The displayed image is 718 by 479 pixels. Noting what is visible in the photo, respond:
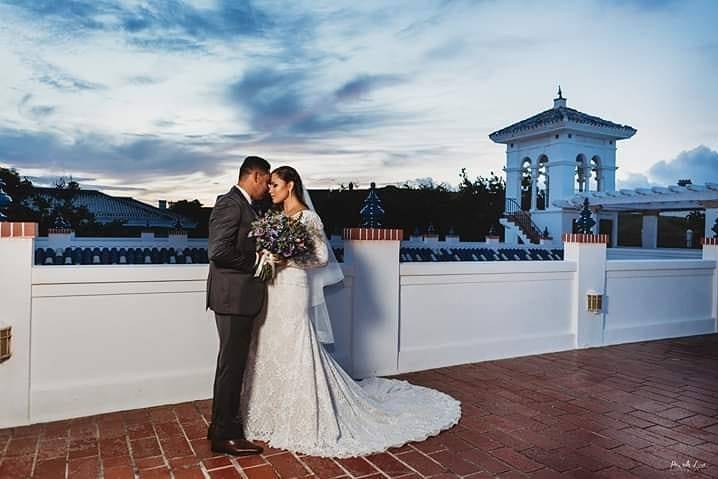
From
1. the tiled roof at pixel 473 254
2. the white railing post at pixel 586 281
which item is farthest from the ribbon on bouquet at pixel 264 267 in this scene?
the tiled roof at pixel 473 254

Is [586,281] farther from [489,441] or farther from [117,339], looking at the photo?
[117,339]

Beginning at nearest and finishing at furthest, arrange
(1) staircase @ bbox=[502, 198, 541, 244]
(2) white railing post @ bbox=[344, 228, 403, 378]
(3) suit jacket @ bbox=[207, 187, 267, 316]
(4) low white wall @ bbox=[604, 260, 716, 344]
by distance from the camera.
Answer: (3) suit jacket @ bbox=[207, 187, 267, 316]
(2) white railing post @ bbox=[344, 228, 403, 378]
(4) low white wall @ bbox=[604, 260, 716, 344]
(1) staircase @ bbox=[502, 198, 541, 244]

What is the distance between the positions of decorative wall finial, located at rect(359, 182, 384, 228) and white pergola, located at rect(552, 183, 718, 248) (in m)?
11.7

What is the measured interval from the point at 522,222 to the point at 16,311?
19425mm

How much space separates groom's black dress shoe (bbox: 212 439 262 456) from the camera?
11.9 feet

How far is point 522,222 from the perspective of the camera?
2139 centimetres

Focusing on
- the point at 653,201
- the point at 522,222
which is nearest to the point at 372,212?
the point at 653,201

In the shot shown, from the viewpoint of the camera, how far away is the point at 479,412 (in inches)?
181

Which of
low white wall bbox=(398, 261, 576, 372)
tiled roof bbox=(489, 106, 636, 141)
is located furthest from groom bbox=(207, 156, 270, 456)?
tiled roof bbox=(489, 106, 636, 141)

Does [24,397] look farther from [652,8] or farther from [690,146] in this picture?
[690,146]

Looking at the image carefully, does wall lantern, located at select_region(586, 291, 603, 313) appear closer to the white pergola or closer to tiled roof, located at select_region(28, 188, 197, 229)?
the white pergola

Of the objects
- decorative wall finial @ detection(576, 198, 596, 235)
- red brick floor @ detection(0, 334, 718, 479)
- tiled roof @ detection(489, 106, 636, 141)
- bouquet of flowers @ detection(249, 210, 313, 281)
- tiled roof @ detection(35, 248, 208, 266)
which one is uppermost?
tiled roof @ detection(489, 106, 636, 141)

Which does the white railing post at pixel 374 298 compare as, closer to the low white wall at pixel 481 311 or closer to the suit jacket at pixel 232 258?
the low white wall at pixel 481 311

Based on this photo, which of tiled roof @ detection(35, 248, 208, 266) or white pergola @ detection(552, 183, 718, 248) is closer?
tiled roof @ detection(35, 248, 208, 266)
